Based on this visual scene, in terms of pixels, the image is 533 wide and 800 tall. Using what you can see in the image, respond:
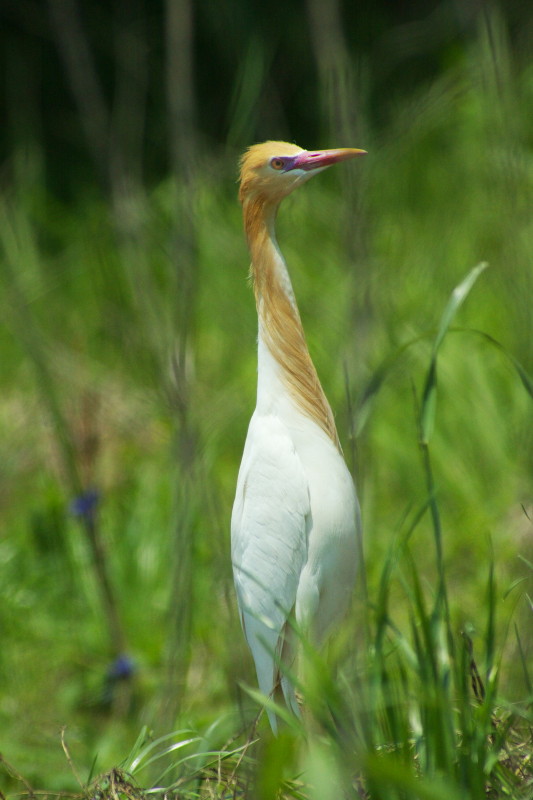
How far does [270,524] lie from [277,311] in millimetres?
311

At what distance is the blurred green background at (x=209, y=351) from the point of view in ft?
4.03

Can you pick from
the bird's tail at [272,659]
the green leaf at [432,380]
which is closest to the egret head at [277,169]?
the green leaf at [432,380]

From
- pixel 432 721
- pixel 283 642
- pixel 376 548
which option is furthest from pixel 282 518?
pixel 376 548

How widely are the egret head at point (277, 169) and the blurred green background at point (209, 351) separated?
66 mm

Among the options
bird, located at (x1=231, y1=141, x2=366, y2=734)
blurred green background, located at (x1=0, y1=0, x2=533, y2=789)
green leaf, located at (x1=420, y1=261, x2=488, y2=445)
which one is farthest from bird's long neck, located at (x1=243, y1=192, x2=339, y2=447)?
green leaf, located at (x1=420, y1=261, x2=488, y2=445)

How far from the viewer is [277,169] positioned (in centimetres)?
129

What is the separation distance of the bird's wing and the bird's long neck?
63 millimetres

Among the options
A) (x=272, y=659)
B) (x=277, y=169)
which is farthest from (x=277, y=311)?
(x=272, y=659)

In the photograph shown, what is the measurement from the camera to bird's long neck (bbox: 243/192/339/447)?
1.31 metres

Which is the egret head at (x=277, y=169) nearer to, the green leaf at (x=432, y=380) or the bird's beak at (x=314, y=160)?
the bird's beak at (x=314, y=160)

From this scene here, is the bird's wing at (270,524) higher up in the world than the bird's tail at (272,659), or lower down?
higher up

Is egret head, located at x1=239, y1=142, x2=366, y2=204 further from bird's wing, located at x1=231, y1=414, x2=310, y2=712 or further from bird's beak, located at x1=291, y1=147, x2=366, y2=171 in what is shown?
bird's wing, located at x1=231, y1=414, x2=310, y2=712

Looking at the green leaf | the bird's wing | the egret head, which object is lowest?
the bird's wing

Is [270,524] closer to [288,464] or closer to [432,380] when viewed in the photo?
[288,464]
